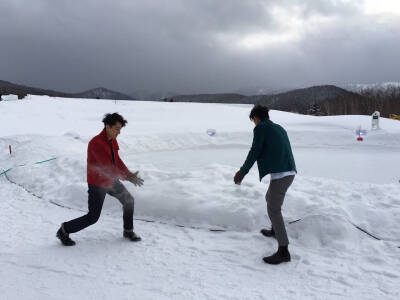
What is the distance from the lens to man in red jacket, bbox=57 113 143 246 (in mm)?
3850

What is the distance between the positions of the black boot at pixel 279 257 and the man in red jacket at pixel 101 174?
187 centimetres

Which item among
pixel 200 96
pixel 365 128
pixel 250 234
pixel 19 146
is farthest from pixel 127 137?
pixel 200 96

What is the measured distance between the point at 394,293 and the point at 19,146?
39.3 ft

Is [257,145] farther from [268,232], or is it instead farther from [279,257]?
[268,232]

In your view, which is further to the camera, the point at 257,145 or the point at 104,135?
the point at 104,135

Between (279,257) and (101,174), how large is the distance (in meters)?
2.32

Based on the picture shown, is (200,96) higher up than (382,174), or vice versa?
(200,96)

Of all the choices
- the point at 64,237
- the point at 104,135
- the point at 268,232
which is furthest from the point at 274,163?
the point at 64,237

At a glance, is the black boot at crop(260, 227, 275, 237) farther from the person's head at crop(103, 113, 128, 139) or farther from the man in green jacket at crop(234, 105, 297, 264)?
the person's head at crop(103, 113, 128, 139)

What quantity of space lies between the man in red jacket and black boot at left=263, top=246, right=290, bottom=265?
1.87 m

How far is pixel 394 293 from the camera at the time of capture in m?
2.96

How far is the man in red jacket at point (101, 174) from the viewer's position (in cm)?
385

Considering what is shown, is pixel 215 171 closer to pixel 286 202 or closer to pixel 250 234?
pixel 286 202

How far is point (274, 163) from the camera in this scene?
3516mm
